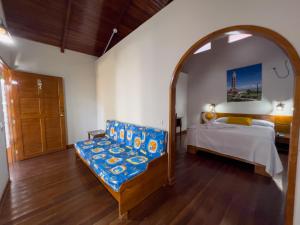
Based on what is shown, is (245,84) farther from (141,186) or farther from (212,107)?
(141,186)

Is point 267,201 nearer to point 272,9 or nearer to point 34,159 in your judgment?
point 272,9

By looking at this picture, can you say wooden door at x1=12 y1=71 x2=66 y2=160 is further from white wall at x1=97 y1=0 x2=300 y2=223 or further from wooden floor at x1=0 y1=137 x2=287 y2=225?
white wall at x1=97 y1=0 x2=300 y2=223

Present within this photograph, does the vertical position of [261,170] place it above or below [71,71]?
below

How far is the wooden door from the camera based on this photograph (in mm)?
3059

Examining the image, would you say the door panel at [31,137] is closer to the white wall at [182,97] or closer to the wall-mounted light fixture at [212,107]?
the white wall at [182,97]

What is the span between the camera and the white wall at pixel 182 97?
5.49 m

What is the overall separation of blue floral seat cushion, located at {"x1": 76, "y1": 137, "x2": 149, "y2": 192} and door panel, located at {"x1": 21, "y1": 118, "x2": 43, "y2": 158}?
1494mm

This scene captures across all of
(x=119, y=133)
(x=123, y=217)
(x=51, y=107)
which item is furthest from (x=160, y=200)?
(x=51, y=107)

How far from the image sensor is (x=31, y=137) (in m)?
3.24

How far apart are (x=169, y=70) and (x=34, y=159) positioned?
12.6 ft

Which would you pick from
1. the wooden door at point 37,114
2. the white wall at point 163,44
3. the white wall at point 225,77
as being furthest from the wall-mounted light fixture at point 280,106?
the wooden door at point 37,114

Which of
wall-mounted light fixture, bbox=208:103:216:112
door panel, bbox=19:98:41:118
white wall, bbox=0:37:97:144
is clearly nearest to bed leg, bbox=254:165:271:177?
wall-mounted light fixture, bbox=208:103:216:112

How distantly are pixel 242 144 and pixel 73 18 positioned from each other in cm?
476

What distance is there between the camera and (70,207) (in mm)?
1698
